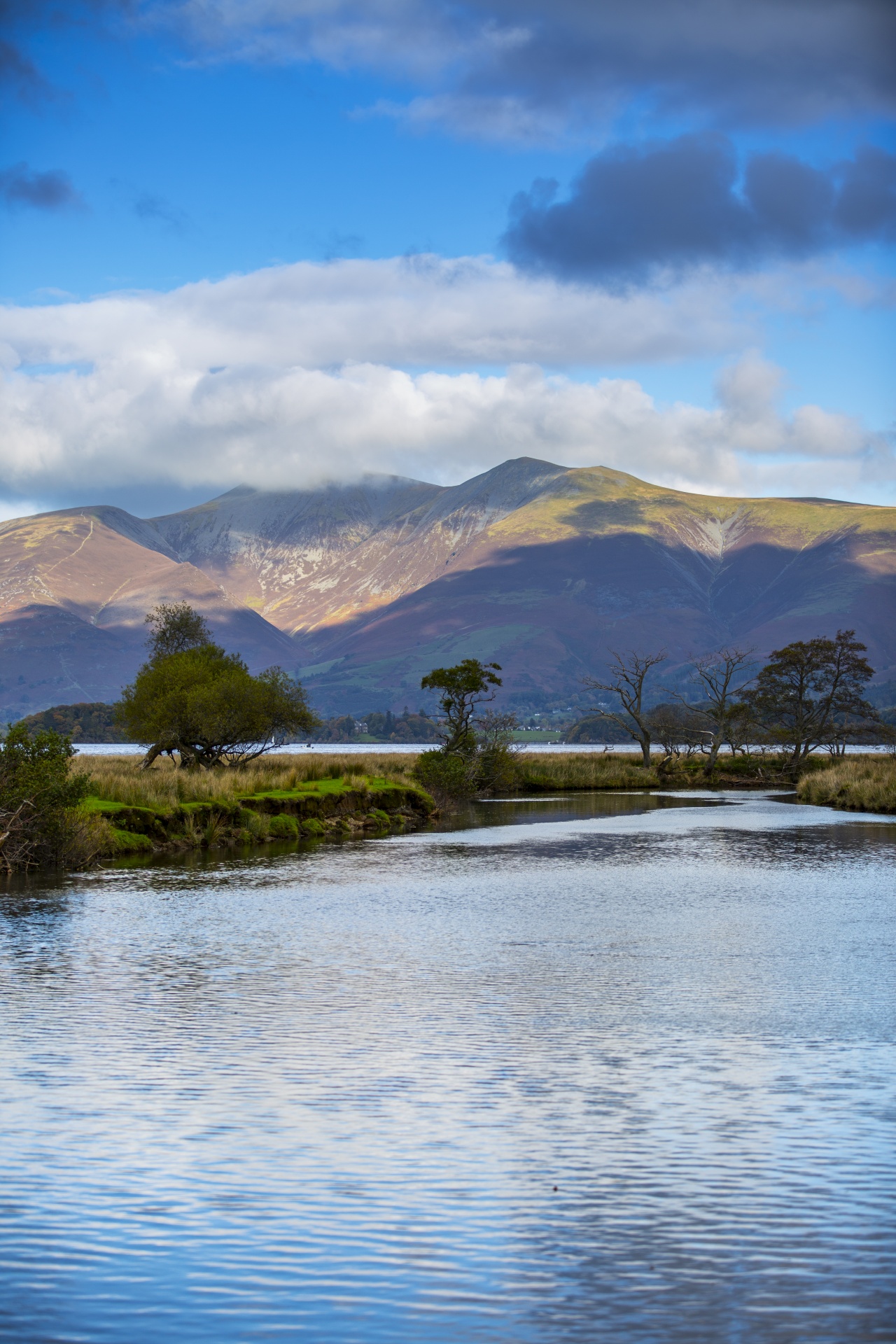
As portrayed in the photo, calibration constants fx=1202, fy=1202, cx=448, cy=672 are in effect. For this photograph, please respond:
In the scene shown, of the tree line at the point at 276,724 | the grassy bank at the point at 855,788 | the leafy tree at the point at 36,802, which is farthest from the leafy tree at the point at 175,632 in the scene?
the leafy tree at the point at 36,802

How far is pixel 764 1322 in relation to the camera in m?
5.63

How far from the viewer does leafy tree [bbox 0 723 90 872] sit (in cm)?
2455

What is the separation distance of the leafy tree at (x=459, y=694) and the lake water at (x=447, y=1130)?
37.5m

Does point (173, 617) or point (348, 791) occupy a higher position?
point (173, 617)

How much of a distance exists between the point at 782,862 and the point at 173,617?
5313 cm

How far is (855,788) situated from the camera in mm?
51375

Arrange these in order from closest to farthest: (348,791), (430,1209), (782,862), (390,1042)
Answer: (430,1209) < (390,1042) < (782,862) < (348,791)

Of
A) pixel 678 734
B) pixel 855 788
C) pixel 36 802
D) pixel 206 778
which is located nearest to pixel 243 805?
pixel 206 778

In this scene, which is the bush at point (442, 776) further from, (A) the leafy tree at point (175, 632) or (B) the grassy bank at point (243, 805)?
(A) the leafy tree at point (175, 632)

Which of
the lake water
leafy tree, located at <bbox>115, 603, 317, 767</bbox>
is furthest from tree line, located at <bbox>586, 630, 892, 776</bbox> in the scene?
the lake water

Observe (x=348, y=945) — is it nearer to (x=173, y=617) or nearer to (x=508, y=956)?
(x=508, y=956)

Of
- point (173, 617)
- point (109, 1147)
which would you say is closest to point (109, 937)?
point (109, 1147)

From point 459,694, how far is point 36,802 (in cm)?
3385

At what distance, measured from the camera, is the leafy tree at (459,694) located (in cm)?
5656
